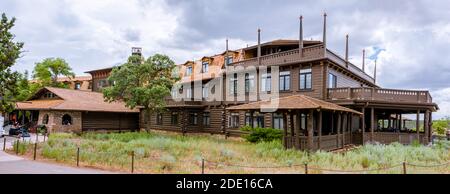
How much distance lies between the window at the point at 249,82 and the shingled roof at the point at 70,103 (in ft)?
58.2

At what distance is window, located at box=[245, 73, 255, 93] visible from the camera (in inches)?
1080

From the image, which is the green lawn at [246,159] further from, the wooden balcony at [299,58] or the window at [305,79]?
the wooden balcony at [299,58]

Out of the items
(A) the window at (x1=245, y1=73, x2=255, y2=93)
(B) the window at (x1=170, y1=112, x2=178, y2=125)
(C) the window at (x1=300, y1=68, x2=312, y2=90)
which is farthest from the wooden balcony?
(B) the window at (x1=170, y1=112, x2=178, y2=125)

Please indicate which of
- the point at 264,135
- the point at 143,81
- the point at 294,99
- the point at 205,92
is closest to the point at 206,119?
the point at 205,92

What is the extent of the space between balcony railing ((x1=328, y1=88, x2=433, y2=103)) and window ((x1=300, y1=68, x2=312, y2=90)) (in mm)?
2282

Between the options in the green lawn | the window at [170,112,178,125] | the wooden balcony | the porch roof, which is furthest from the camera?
the window at [170,112,178,125]

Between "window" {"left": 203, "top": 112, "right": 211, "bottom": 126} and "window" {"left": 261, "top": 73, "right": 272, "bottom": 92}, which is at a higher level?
"window" {"left": 261, "top": 73, "right": 272, "bottom": 92}

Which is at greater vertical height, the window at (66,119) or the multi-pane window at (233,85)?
the multi-pane window at (233,85)

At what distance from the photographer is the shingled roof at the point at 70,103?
32719 mm

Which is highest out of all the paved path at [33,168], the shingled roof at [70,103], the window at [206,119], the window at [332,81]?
the window at [332,81]

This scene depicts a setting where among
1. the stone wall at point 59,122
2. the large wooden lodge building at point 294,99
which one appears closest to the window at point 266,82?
the large wooden lodge building at point 294,99

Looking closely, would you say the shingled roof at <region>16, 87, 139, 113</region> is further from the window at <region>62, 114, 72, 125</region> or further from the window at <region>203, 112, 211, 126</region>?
the window at <region>203, 112, 211, 126</region>
